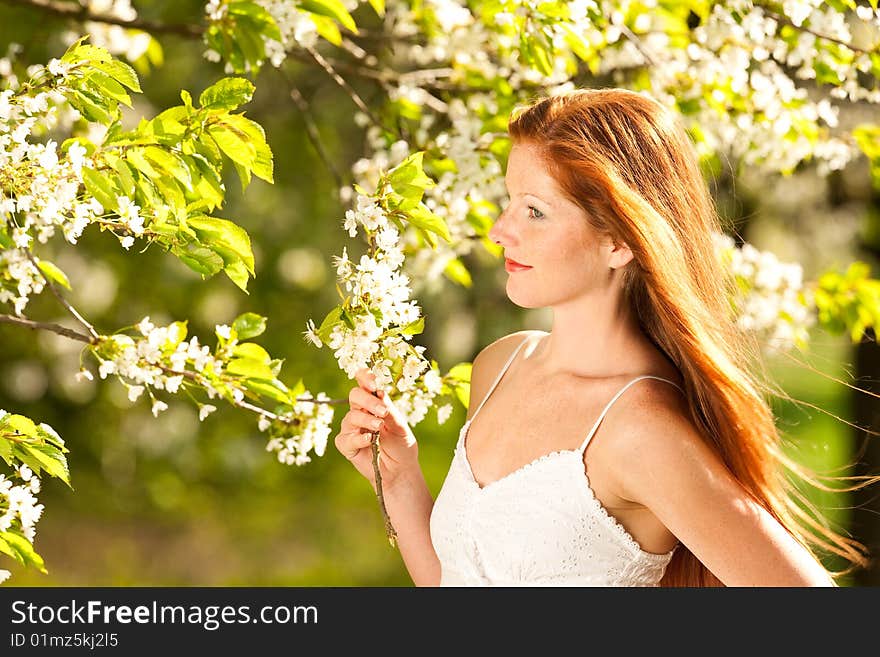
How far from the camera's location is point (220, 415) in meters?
8.32

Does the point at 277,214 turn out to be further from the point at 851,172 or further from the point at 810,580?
the point at 810,580

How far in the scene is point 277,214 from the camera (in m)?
8.02

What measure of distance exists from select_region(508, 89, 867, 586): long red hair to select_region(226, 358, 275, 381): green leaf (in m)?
0.63

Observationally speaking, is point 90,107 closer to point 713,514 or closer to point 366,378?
point 366,378

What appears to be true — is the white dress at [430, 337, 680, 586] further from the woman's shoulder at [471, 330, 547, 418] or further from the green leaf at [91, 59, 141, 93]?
the green leaf at [91, 59, 141, 93]

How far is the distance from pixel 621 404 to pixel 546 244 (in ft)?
0.95

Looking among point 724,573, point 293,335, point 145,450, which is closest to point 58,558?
point 145,450

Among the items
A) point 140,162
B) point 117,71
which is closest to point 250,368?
point 140,162

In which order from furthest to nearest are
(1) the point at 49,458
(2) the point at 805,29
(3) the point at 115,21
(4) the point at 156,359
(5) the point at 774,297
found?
(5) the point at 774,297 < (3) the point at 115,21 < (2) the point at 805,29 < (4) the point at 156,359 < (1) the point at 49,458

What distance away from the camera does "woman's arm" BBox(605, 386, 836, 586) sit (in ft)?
5.11

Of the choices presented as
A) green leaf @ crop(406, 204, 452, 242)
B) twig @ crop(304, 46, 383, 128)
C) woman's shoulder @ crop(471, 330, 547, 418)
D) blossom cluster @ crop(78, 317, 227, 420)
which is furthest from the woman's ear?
twig @ crop(304, 46, 383, 128)

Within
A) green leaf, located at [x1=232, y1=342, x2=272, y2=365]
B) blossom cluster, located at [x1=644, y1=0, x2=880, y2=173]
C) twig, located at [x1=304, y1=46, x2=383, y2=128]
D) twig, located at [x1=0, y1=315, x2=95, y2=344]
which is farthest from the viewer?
twig, located at [x1=304, y1=46, x2=383, y2=128]

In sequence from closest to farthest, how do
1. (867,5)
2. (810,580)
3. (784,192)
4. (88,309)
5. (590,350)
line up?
1. (810,580)
2. (590,350)
3. (867,5)
4. (88,309)
5. (784,192)
